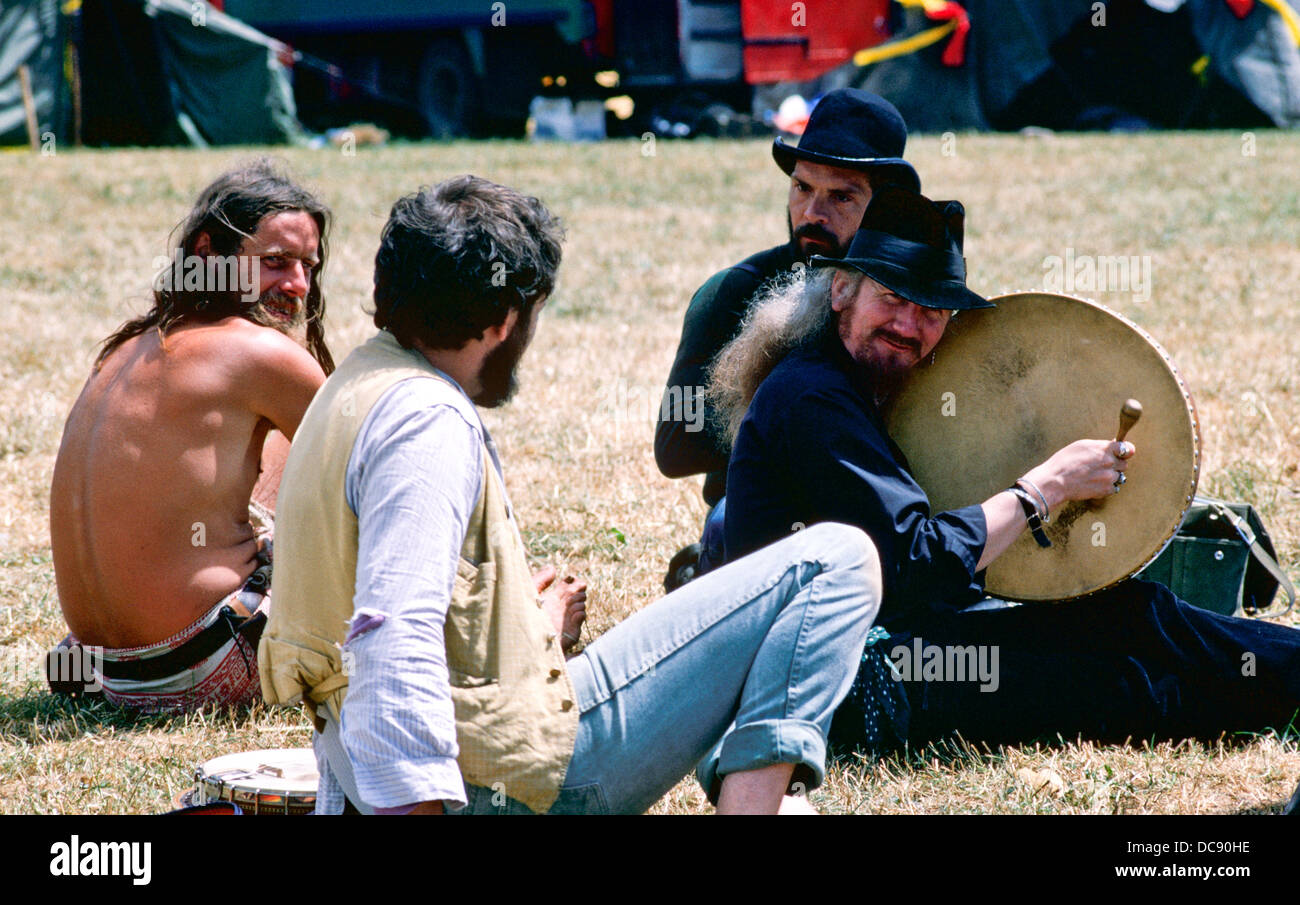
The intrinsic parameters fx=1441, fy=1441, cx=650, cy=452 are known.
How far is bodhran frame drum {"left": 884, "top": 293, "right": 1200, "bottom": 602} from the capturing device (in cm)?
317

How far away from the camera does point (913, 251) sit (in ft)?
10.1

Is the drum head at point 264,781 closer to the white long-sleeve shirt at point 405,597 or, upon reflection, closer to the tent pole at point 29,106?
the white long-sleeve shirt at point 405,597

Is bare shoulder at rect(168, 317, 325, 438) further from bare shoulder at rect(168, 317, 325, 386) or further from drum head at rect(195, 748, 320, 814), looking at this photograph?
drum head at rect(195, 748, 320, 814)

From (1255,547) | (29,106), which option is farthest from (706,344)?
(29,106)

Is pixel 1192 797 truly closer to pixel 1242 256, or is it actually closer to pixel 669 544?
pixel 669 544

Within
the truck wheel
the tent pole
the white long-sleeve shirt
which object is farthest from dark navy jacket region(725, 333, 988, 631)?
the truck wheel

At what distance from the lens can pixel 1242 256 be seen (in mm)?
10609

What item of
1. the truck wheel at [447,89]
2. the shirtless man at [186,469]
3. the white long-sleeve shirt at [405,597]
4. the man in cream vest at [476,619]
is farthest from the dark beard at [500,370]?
the truck wheel at [447,89]

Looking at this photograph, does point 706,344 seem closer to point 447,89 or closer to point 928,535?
point 928,535

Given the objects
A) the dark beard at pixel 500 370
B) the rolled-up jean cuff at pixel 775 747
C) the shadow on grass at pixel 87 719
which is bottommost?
the shadow on grass at pixel 87 719

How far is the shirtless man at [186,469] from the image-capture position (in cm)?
362

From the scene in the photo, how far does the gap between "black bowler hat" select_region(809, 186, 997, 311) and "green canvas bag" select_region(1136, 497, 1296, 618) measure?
4.44 feet

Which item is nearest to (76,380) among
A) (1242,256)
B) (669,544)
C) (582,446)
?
(582,446)

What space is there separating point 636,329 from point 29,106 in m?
10.5
